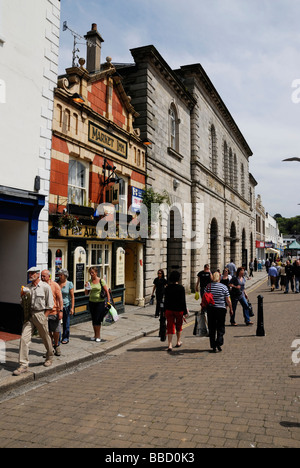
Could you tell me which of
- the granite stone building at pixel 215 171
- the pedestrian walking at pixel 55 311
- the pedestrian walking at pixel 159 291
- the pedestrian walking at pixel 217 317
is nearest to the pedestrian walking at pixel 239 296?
the pedestrian walking at pixel 159 291

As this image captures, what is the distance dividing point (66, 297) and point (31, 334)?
1.79 metres

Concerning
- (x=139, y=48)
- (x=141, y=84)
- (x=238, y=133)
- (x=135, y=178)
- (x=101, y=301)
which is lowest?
(x=101, y=301)

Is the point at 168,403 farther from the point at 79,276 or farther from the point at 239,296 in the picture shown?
the point at 79,276

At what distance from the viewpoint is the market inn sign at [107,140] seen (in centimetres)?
1134

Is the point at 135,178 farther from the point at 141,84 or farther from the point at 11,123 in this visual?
the point at 11,123

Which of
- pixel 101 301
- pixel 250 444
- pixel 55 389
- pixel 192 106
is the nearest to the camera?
pixel 250 444

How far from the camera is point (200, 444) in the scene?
3703 millimetres

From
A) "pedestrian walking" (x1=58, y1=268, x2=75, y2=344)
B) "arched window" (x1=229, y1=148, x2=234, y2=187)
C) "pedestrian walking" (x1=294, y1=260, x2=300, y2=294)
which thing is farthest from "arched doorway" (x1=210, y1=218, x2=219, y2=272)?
"pedestrian walking" (x1=58, y1=268, x2=75, y2=344)

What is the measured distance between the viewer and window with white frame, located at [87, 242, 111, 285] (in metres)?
11.2

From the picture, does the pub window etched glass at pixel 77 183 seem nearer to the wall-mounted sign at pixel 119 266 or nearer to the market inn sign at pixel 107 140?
the market inn sign at pixel 107 140

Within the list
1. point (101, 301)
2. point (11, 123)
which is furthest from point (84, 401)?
point (11, 123)

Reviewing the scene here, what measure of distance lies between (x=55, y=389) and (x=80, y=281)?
4975mm

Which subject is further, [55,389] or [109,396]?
[55,389]

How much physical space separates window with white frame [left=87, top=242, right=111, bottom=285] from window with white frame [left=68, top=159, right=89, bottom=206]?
4.77 ft
